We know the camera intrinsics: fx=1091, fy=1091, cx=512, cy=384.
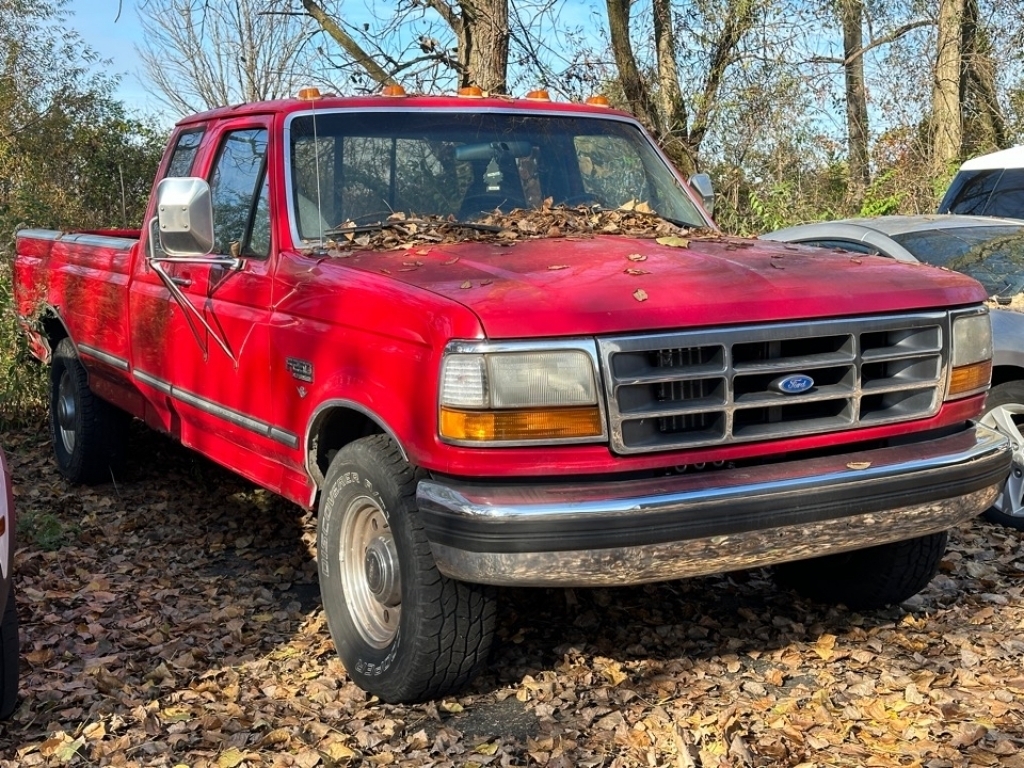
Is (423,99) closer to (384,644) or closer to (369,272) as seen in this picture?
(369,272)

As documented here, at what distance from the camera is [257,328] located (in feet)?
14.4

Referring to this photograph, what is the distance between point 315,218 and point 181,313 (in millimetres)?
1076

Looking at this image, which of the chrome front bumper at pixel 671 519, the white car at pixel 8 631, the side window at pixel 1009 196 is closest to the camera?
the chrome front bumper at pixel 671 519

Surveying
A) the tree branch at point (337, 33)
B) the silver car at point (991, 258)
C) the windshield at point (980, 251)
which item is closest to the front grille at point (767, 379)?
the silver car at point (991, 258)

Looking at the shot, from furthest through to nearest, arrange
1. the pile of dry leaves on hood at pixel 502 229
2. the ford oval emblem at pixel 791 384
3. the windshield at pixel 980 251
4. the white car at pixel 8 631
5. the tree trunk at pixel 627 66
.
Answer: the tree trunk at pixel 627 66 < the windshield at pixel 980 251 < the pile of dry leaves on hood at pixel 502 229 < the white car at pixel 8 631 < the ford oval emblem at pixel 791 384

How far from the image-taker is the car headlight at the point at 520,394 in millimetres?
3160

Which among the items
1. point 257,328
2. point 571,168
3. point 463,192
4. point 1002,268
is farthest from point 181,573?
point 1002,268

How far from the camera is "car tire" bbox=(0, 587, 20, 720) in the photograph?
3705 millimetres

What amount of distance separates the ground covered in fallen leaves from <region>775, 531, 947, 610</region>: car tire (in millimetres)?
95

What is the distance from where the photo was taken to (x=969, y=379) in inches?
151

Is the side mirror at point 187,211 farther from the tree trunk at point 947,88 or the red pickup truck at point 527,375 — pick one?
the tree trunk at point 947,88

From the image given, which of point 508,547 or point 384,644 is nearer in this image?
point 508,547

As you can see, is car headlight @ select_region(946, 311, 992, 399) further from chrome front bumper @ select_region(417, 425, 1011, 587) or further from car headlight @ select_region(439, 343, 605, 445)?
car headlight @ select_region(439, 343, 605, 445)

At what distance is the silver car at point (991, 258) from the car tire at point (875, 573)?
988 millimetres
